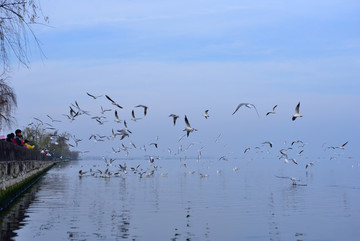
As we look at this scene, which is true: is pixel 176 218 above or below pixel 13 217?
below

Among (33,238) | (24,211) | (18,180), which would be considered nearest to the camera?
(33,238)

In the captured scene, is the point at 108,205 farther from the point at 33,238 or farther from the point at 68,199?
the point at 33,238

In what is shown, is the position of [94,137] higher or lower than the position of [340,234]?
higher

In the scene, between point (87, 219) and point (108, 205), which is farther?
point (108, 205)

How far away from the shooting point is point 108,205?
82.6 feet

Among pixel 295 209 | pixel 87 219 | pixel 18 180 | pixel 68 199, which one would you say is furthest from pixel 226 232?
pixel 18 180

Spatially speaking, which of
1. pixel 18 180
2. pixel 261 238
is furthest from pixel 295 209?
pixel 18 180

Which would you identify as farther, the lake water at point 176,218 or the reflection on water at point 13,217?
the lake water at point 176,218

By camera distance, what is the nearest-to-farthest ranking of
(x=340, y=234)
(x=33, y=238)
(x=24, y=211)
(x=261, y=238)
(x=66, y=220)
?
(x=33, y=238) < (x=261, y=238) < (x=340, y=234) < (x=66, y=220) < (x=24, y=211)

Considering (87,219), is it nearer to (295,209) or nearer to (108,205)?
(108,205)

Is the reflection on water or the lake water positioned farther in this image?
the lake water

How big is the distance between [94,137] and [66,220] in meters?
26.6

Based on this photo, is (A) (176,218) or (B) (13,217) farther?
(A) (176,218)

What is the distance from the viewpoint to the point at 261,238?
633 inches
